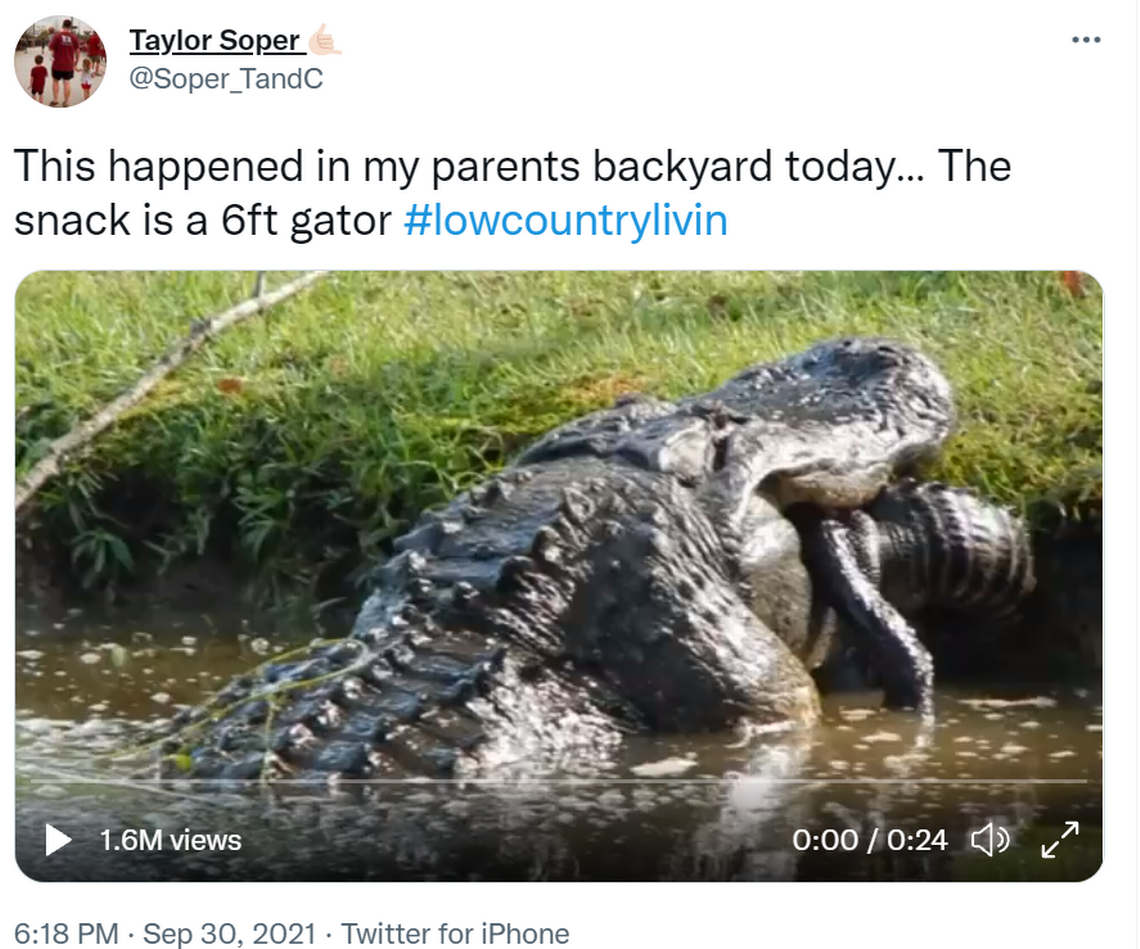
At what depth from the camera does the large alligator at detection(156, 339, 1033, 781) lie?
3936 mm

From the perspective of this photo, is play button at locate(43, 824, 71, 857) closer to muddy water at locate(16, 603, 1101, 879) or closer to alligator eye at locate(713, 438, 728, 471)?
muddy water at locate(16, 603, 1101, 879)

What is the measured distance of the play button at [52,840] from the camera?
3.79m

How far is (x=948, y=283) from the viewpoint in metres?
4.68
